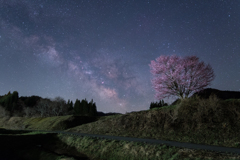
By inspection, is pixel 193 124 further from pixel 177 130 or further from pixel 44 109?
pixel 44 109

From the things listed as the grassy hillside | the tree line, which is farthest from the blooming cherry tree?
the tree line

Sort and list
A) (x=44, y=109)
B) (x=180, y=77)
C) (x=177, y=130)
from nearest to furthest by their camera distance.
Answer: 1. (x=177, y=130)
2. (x=180, y=77)
3. (x=44, y=109)

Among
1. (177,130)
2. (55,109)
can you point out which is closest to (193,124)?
(177,130)

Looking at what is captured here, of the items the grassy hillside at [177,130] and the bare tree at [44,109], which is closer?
the grassy hillside at [177,130]

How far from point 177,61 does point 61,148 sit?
21499mm

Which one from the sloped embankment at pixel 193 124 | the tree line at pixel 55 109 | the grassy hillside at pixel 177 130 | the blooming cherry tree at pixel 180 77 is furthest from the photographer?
the tree line at pixel 55 109

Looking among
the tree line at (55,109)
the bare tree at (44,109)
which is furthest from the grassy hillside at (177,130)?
the bare tree at (44,109)

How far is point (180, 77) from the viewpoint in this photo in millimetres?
25016

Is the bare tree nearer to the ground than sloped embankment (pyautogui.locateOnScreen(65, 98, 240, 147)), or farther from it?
farther from it

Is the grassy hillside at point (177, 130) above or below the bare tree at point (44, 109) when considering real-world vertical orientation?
below

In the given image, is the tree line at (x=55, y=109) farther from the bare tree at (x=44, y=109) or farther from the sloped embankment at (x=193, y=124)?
the sloped embankment at (x=193, y=124)

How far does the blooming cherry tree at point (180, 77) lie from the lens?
81.8 ft

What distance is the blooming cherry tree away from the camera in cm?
2494

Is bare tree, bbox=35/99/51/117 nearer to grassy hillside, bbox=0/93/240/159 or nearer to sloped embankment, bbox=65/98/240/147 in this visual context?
grassy hillside, bbox=0/93/240/159
